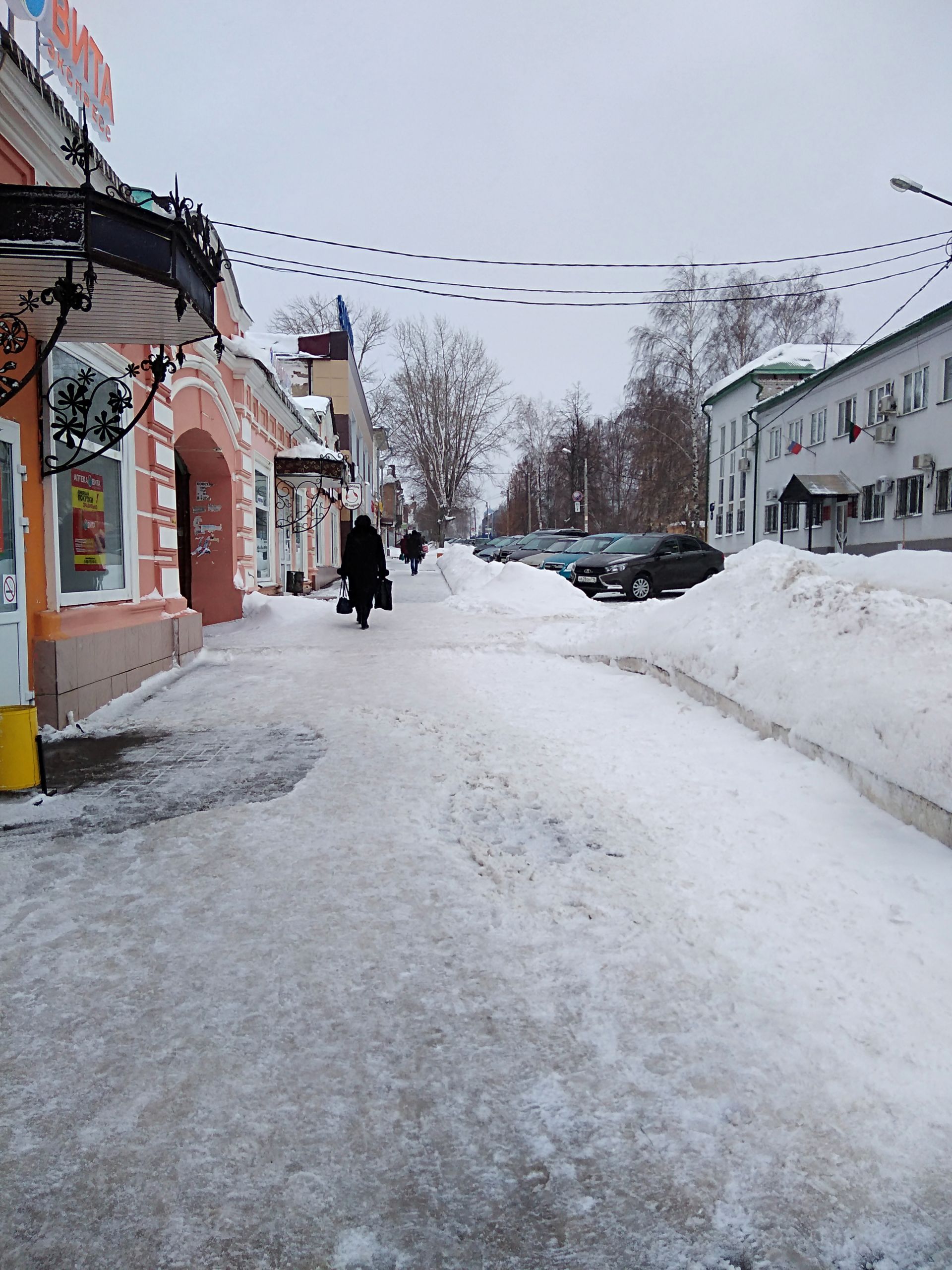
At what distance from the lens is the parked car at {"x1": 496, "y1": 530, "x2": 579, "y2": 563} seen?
110 feet

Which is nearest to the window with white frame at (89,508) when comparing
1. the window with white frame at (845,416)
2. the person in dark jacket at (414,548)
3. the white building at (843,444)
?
the white building at (843,444)

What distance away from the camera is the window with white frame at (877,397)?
87.2 feet

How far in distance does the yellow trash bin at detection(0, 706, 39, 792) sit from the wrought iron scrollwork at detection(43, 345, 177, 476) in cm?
159

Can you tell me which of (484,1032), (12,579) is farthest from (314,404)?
(484,1032)

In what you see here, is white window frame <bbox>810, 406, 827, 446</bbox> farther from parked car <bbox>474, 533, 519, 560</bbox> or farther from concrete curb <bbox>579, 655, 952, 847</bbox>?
concrete curb <bbox>579, 655, 952, 847</bbox>

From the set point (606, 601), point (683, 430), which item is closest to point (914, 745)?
point (606, 601)

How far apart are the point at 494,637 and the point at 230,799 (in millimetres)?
7316

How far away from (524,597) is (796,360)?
26280mm

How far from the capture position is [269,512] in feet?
55.6

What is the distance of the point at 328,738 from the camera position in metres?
5.85

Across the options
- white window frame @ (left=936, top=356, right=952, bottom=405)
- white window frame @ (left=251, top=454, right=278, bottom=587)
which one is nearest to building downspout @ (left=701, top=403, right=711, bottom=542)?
white window frame @ (left=936, top=356, right=952, bottom=405)

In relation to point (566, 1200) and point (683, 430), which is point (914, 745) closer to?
point (566, 1200)

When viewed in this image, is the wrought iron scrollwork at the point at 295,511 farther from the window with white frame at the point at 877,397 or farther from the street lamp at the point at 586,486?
the street lamp at the point at 586,486

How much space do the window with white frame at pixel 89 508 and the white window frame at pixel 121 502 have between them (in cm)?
1
